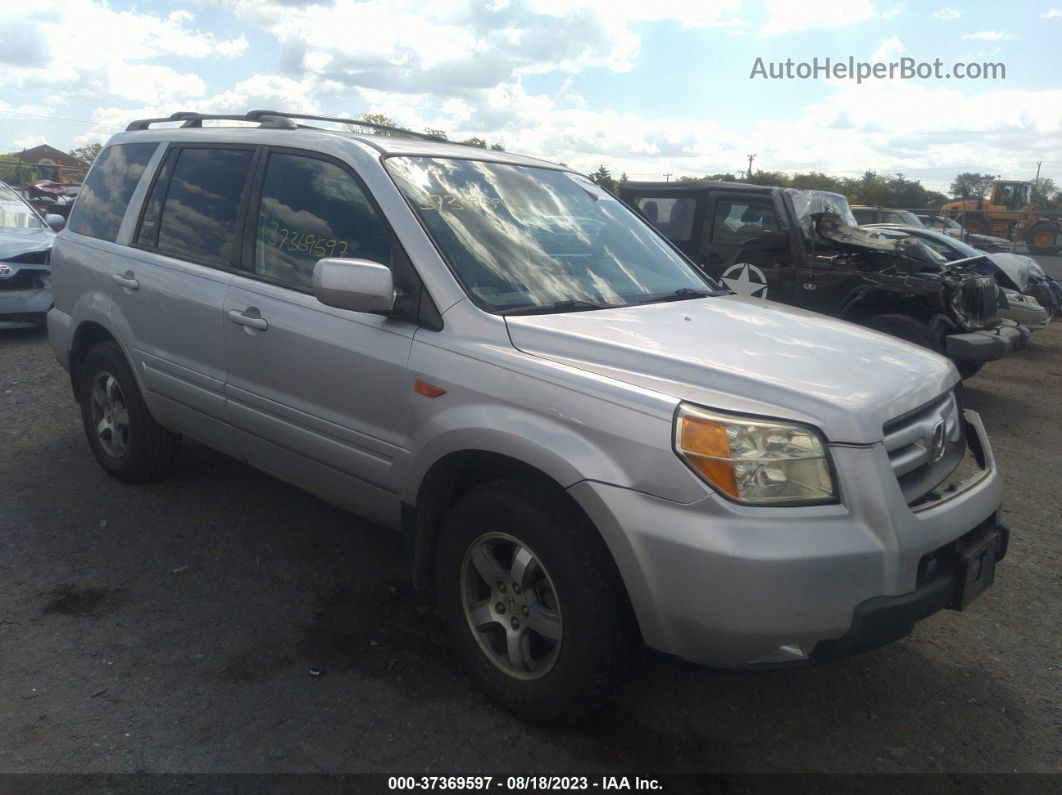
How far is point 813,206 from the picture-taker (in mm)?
8258

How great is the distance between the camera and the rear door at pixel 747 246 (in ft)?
25.9

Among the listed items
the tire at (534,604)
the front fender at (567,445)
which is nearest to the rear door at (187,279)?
the front fender at (567,445)

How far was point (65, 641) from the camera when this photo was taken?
337 cm

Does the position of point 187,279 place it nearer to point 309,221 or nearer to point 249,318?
point 249,318

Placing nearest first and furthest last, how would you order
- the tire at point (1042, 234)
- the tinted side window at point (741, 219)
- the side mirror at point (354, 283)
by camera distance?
1. the side mirror at point (354, 283)
2. the tinted side window at point (741, 219)
3. the tire at point (1042, 234)

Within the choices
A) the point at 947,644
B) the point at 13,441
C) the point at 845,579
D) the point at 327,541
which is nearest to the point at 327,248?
the point at 327,541

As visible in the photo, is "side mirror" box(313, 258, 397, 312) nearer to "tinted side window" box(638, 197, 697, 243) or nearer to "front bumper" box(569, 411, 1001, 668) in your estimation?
"front bumper" box(569, 411, 1001, 668)

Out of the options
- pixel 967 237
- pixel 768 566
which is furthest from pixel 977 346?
pixel 967 237

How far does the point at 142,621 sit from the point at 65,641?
280 mm

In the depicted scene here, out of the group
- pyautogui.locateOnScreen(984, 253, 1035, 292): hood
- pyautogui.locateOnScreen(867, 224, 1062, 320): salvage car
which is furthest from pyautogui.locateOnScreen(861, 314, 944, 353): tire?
pyautogui.locateOnScreen(984, 253, 1035, 292): hood

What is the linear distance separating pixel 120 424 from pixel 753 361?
3.69 metres

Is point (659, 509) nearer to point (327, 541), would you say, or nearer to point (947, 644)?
point (947, 644)

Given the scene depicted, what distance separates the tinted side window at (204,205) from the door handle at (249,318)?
0.30 m

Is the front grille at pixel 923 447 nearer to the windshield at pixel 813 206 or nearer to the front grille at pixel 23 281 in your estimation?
the windshield at pixel 813 206
